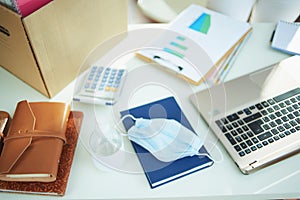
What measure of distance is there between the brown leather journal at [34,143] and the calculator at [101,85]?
0.28 ft

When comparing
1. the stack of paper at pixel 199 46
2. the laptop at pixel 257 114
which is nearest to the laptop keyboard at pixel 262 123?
the laptop at pixel 257 114

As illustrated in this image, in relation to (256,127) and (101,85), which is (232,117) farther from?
(101,85)

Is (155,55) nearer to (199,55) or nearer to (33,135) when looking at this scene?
(199,55)

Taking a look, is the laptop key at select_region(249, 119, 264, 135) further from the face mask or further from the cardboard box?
the cardboard box

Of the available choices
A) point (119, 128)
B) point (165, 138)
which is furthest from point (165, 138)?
point (119, 128)

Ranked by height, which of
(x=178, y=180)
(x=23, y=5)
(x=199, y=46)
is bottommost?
(x=178, y=180)

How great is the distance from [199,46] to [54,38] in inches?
15.7

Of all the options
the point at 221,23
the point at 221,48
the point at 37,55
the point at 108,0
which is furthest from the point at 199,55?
the point at 37,55

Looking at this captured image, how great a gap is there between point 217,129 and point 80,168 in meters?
0.31

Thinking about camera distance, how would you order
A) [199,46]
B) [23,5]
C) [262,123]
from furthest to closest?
[199,46] → [262,123] → [23,5]

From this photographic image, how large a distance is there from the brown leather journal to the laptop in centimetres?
33

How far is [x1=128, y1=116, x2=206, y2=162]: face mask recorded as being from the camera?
24.1 inches

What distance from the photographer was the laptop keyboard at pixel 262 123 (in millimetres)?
633

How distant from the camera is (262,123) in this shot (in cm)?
66
